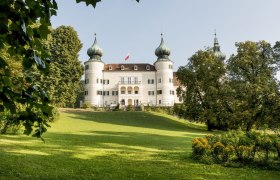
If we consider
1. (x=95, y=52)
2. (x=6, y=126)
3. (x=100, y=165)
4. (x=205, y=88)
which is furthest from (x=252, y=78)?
(x=95, y=52)

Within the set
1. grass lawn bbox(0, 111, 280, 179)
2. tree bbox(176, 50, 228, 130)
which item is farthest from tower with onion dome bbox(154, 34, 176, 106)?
grass lawn bbox(0, 111, 280, 179)

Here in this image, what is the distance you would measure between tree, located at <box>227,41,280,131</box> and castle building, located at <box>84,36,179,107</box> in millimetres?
38619

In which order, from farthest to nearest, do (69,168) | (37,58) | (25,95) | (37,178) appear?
(69,168)
(37,178)
(25,95)
(37,58)

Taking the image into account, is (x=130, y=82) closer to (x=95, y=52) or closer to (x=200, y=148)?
(x=95, y=52)

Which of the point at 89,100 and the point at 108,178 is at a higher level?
the point at 89,100

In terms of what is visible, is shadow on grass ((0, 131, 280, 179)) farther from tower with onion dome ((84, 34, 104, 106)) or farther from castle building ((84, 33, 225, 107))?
castle building ((84, 33, 225, 107))

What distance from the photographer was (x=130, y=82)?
8531cm

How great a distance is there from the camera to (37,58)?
385 centimetres

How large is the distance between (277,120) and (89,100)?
192 ft

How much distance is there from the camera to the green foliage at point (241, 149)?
15516 mm

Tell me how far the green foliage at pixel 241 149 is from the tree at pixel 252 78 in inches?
856

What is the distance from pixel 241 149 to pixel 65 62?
51.4m

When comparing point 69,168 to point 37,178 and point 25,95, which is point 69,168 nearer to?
point 37,178

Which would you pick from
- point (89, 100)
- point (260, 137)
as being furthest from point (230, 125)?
point (89, 100)
